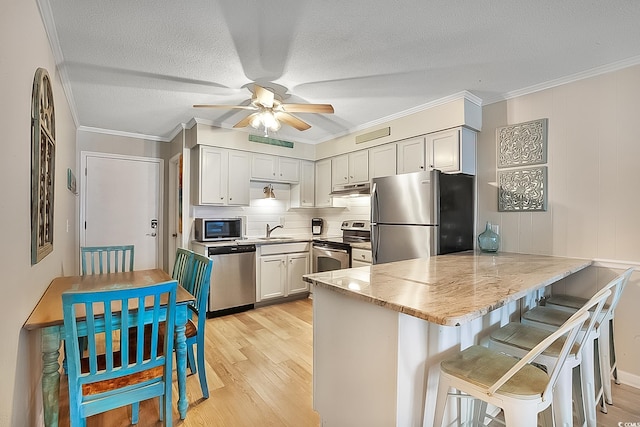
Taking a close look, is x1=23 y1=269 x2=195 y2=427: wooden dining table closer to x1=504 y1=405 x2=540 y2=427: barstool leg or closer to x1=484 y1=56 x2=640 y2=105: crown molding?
x1=504 y1=405 x2=540 y2=427: barstool leg

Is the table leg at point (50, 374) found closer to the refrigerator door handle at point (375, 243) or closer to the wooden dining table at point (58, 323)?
the wooden dining table at point (58, 323)

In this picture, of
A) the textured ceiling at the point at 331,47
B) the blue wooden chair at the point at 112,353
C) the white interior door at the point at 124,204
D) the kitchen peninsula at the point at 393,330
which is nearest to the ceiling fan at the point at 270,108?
the textured ceiling at the point at 331,47

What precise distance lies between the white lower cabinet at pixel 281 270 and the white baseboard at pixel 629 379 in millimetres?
3314

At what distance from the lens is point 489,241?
2912 mm

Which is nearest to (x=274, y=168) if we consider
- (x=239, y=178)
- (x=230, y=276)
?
(x=239, y=178)

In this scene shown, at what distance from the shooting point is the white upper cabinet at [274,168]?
4.33 m

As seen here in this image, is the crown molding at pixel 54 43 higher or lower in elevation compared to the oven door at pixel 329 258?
higher

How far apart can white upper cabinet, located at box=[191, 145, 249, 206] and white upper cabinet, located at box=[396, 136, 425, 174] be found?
80.1 inches

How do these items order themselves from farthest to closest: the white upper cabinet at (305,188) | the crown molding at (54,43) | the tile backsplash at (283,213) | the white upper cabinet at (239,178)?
the white upper cabinet at (305,188)
the tile backsplash at (283,213)
the white upper cabinet at (239,178)
the crown molding at (54,43)

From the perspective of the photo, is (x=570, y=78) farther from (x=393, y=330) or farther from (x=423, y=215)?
(x=393, y=330)

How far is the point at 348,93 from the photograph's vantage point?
293cm

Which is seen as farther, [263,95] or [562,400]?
[263,95]

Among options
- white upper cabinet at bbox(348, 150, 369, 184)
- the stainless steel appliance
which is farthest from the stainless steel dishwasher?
white upper cabinet at bbox(348, 150, 369, 184)

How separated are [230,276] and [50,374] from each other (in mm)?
2365
